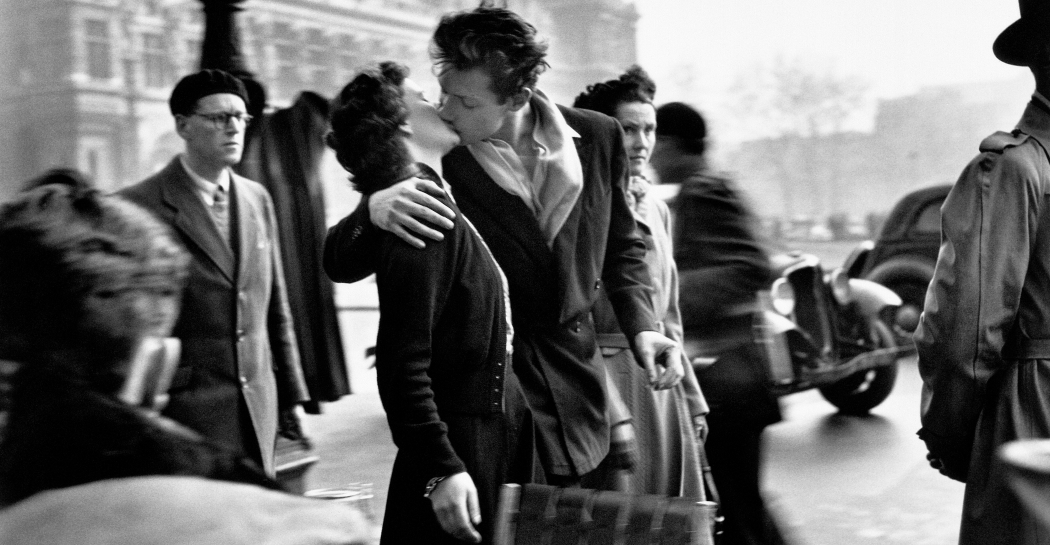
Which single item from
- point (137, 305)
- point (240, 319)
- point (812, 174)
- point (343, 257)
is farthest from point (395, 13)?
point (812, 174)

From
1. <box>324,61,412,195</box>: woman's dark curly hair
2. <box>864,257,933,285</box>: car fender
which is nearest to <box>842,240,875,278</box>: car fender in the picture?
<box>864,257,933,285</box>: car fender

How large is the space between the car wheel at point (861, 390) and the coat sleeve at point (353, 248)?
6.99 meters

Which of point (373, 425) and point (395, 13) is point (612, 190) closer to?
point (395, 13)

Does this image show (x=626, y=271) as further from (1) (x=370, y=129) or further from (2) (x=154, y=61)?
(2) (x=154, y=61)

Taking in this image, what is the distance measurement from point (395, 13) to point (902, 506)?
3887 millimetres

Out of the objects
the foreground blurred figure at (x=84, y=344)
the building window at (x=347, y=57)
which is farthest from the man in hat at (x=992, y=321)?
the building window at (x=347, y=57)

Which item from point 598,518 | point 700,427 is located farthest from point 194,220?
point 598,518

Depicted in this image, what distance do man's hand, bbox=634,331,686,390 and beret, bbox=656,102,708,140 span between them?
57.0 inches

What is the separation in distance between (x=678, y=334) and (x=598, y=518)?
239cm

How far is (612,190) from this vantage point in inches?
140

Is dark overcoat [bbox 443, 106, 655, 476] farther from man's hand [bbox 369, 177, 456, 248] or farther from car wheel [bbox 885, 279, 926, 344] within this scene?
car wheel [bbox 885, 279, 926, 344]

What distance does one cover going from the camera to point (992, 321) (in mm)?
2869

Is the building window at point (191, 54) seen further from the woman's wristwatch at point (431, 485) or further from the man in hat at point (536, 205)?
the woman's wristwatch at point (431, 485)

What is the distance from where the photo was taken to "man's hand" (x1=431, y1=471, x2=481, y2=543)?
2660mm
